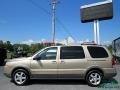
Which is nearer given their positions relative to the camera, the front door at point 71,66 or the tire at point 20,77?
the front door at point 71,66

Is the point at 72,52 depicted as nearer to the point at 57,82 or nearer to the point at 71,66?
the point at 71,66

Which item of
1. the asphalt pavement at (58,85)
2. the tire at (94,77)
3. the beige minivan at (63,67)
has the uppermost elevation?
the beige minivan at (63,67)

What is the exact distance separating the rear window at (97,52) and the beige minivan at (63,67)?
4 centimetres

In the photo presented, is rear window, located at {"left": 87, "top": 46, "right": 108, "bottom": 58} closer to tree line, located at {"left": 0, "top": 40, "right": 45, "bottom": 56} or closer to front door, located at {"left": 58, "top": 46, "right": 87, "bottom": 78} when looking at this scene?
front door, located at {"left": 58, "top": 46, "right": 87, "bottom": 78}

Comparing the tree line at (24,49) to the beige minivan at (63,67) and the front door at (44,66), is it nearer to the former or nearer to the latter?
the beige minivan at (63,67)

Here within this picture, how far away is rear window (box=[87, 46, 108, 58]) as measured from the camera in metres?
11.6

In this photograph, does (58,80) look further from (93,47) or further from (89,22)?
(89,22)

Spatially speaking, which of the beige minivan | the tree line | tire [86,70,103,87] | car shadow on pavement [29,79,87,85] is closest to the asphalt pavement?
car shadow on pavement [29,79,87,85]

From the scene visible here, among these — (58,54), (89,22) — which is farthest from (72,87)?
(89,22)

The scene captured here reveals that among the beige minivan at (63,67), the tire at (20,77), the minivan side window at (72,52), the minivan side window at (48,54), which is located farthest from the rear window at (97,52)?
the tire at (20,77)

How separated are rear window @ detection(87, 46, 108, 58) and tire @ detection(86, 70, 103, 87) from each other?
69 cm

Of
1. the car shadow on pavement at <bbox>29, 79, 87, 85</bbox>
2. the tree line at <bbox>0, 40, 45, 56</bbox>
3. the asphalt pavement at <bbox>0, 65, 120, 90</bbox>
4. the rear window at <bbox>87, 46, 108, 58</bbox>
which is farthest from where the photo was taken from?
the tree line at <bbox>0, 40, 45, 56</bbox>

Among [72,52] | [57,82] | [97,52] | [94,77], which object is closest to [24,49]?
[57,82]

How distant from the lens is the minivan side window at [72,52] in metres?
11.6
